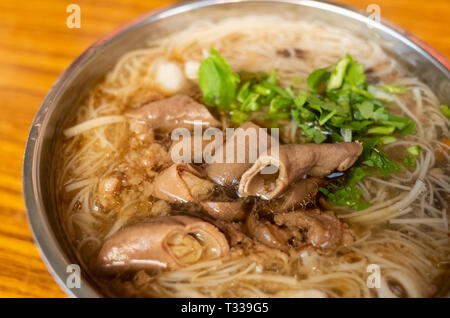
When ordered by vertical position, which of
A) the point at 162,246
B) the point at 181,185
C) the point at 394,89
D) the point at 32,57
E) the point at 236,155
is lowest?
the point at 162,246

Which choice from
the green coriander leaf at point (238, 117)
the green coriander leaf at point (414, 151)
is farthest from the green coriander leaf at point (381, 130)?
the green coriander leaf at point (238, 117)

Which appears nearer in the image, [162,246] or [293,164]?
[162,246]

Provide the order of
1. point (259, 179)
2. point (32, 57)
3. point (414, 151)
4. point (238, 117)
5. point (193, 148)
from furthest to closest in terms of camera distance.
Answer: point (32, 57) < point (238, 117) < point (414, 151) < point (193, 148) < point (259, 179)

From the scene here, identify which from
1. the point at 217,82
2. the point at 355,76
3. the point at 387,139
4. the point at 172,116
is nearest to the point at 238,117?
the point at 217,82

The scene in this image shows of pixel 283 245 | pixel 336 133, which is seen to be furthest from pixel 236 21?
pixel 283 245

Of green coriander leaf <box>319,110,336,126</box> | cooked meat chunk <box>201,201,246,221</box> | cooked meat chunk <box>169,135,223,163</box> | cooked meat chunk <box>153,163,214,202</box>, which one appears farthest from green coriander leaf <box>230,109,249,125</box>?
cooked meat chunk <box>201,201,246,221</box>

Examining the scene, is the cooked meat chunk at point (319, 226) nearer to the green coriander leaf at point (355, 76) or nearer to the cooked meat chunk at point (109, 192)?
the cooked meat chunk at point (109, 192)

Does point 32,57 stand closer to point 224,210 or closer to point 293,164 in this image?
point 224,210
